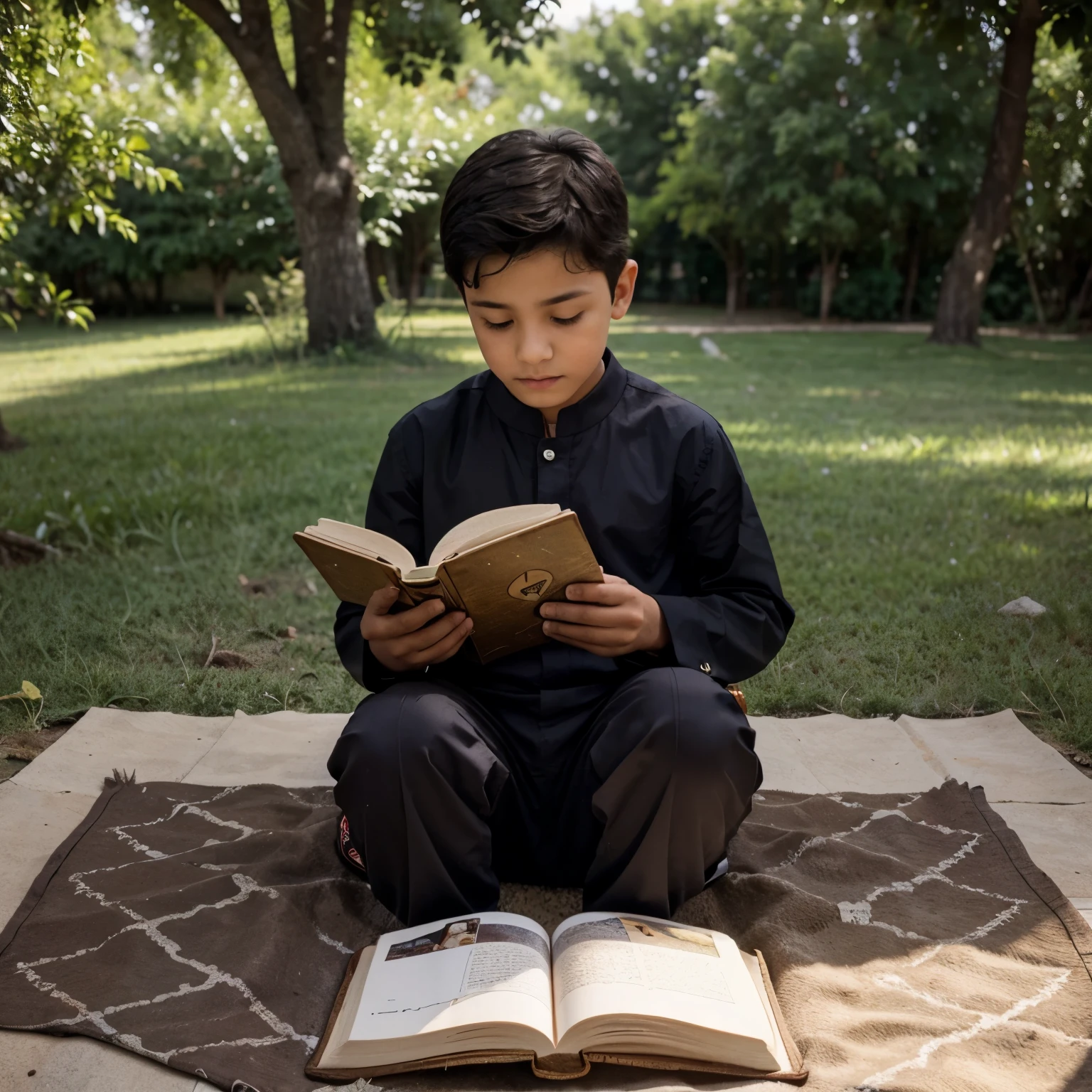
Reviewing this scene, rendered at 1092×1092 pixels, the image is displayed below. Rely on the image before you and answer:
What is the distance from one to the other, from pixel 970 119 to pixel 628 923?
750 inches

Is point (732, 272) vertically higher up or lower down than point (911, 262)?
lower down

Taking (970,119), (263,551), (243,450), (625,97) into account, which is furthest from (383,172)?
(625,97)

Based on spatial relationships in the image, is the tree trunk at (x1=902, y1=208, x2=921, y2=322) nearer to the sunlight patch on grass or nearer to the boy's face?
the sunlight patch on grass

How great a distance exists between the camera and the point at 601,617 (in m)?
1.73

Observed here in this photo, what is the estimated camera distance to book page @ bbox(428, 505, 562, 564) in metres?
1.59

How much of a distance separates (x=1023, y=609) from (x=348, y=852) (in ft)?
8.18

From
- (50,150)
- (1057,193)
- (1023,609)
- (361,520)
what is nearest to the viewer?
(1023,609)

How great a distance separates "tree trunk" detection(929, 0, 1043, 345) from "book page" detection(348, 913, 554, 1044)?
35.0 ft

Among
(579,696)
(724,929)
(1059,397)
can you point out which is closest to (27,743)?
(579,696)

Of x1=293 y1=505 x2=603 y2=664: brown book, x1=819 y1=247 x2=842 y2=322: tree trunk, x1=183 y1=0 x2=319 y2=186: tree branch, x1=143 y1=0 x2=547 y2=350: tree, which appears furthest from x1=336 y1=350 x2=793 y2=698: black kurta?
x1=819 y1=247 x2=842 y2=322: tree trunk

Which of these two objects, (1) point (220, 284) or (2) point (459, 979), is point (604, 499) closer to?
(2) point (459, 979)

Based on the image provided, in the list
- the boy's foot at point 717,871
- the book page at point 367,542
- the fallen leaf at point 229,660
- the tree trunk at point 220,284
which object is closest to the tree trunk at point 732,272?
the tree trunk at point 220,284

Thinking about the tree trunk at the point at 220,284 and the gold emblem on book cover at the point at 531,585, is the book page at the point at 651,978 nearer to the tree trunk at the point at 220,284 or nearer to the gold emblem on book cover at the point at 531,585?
the gold emblem on book cover at the point at 531,585

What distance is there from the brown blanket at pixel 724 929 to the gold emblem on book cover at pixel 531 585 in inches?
27.2
